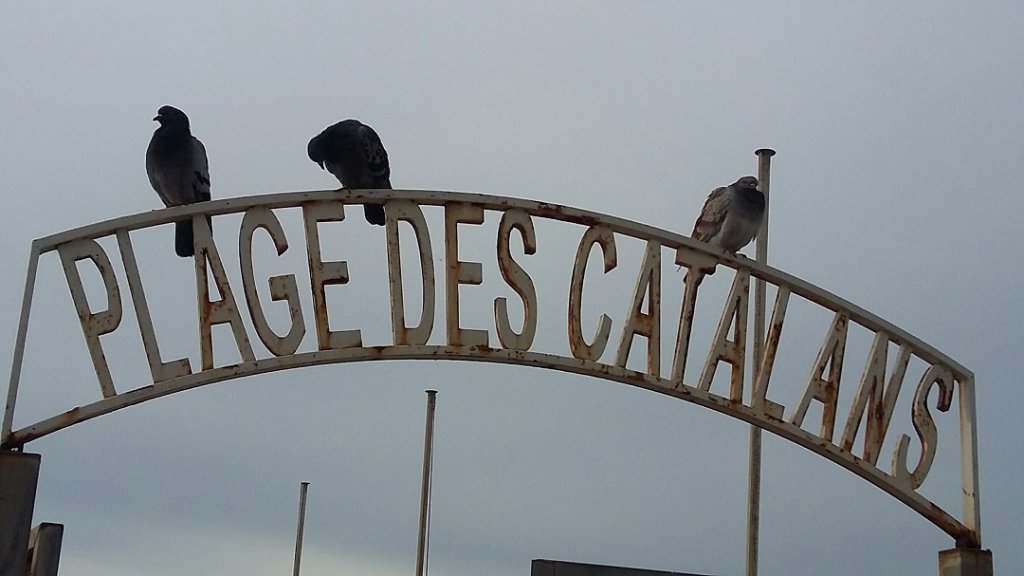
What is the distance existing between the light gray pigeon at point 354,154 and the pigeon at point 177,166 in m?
0.68

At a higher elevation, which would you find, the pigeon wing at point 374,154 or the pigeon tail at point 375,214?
the pigeon wing at point 374,154

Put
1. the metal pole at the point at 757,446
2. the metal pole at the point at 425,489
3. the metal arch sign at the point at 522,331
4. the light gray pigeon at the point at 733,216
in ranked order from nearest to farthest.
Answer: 1. the metal arch sign at the point at 522,331
2. the light gray pigeon at the point at 733,216
3. the metal pole at the point at 757,446
4. the metal pole at the point at 425,489

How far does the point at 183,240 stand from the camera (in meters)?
7.43

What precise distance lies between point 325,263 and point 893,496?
10.5 feet

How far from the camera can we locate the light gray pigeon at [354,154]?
839 centimetres

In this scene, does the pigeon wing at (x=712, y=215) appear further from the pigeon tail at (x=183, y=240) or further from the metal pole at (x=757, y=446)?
the pigeon tail at (x=183, y=240)

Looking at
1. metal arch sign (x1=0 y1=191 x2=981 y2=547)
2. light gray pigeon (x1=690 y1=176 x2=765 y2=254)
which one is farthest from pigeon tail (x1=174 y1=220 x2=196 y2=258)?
light gray pigeon (x1=690 y1=176 x2=765 y2=254)

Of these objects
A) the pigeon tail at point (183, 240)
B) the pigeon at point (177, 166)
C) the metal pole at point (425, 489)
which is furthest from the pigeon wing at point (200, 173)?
the metal pole at point (425, 489)

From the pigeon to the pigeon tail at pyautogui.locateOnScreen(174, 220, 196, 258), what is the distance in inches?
32.9

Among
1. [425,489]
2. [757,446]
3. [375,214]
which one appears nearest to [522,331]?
[375,214]

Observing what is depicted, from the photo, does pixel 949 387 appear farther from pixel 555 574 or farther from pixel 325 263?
pixel 325 263

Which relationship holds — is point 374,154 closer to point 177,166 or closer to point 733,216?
point 177,166

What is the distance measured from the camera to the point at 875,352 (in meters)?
7.53

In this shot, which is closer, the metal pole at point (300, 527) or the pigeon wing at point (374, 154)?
the pigeon wing at point (374, 154)
